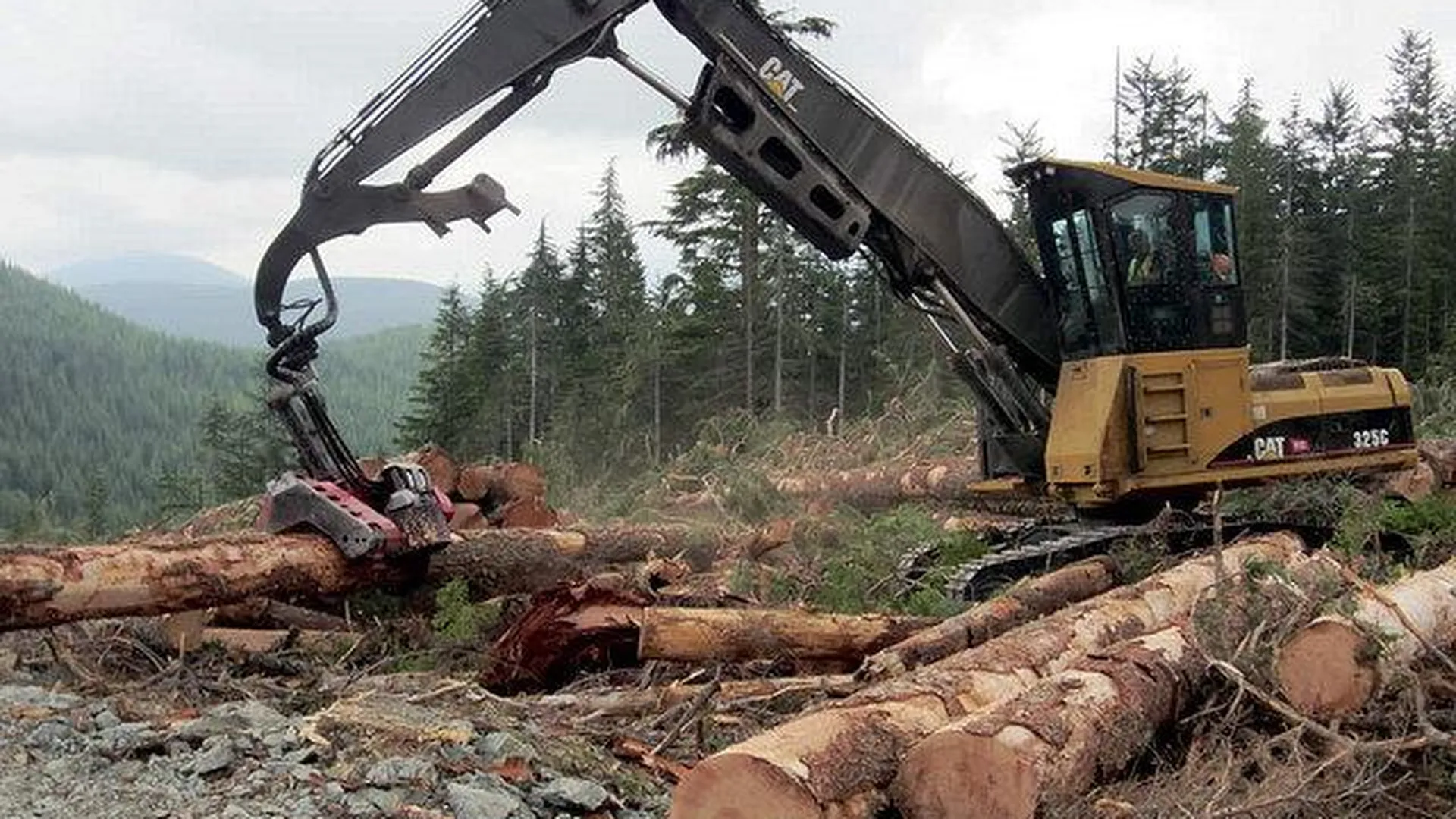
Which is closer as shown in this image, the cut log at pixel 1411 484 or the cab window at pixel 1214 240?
the cab window at pixel 1214 240

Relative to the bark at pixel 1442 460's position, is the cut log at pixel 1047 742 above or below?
below

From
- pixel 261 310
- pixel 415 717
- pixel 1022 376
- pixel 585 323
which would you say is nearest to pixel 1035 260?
pixel 1022 376

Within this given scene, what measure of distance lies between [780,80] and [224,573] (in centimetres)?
451

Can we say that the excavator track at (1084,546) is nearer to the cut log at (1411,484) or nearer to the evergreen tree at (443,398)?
the cut log at (1411,484)

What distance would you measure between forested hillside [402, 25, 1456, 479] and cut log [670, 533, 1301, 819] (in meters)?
A: 21.6

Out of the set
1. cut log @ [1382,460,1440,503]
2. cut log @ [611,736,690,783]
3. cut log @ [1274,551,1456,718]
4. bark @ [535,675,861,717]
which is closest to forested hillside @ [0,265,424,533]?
cut log @ [1382,460,1440,503]

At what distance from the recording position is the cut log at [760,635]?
6.64 metres

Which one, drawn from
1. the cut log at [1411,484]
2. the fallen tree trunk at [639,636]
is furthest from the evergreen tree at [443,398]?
the fallen tree trunk at [639,636]

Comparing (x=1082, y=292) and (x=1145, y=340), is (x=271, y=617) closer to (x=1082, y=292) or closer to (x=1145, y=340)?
(x=1082, y=292)

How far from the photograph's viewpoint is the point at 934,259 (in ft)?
30.6

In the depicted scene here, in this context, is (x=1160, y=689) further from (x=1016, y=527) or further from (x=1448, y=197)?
(x=1448, y=197)

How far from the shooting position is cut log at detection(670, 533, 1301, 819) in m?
3.94

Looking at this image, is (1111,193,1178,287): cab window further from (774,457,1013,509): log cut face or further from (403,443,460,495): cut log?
(403,443,460,495): cut log

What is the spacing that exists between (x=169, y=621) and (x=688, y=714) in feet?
14.2
